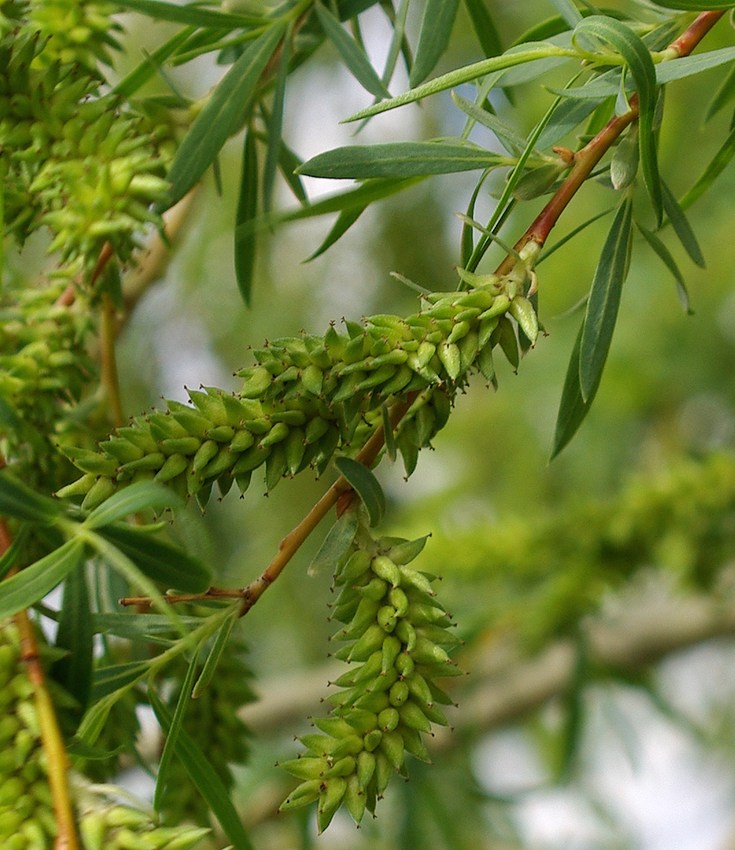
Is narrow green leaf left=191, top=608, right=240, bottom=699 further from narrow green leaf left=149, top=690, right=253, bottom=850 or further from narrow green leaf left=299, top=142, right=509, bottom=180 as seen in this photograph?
narrow green leaf left=299, top=142, right=509, bottom=180

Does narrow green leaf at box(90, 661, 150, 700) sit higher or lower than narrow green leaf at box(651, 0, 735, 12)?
lower

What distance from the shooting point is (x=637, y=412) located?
155cm

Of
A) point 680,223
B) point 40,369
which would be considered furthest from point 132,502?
point 680,223

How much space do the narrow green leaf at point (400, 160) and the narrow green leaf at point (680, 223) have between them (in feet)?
0.30

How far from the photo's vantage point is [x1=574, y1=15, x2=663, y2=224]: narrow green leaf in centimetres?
37

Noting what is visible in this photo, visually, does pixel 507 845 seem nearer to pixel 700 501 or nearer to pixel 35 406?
pixel 700 501

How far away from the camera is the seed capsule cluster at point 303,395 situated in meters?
0.37

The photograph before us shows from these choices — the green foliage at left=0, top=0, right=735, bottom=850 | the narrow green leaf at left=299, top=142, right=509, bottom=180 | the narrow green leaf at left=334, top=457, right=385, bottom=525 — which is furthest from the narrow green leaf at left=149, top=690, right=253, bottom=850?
the narrow green leaf at left=299, top=142, right=509, bottom=180

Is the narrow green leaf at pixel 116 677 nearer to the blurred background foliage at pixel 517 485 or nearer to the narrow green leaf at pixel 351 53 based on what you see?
the narrow green leaf at pixel 351 53

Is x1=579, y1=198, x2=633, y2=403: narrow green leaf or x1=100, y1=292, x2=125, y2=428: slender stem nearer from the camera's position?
x1=579, y1=198, x2=633, y2=403: narrow green leaf

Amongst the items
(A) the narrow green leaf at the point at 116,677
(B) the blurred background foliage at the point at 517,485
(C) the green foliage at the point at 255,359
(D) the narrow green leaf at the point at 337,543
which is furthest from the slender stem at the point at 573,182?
(B) the blurred background foliage at the point at 517,485

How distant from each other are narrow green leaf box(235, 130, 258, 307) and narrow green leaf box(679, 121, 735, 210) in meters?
0.21

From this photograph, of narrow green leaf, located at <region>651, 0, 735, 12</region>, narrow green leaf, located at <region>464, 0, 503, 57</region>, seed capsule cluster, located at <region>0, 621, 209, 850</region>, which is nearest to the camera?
seed capsule cluster, located at <region>0, 621, 209, 850</region>

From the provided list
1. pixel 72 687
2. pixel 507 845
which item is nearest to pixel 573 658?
pixel 507 845
